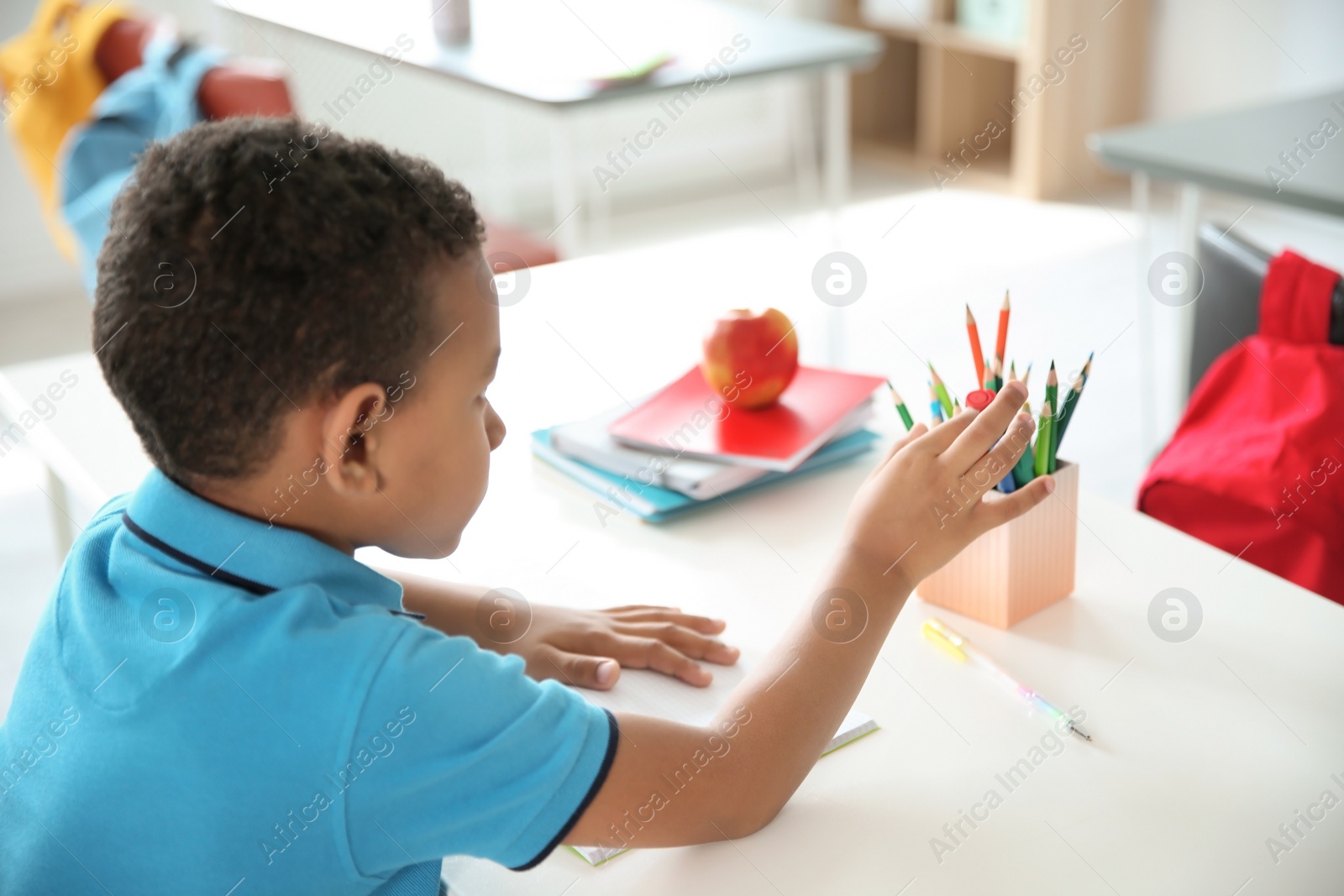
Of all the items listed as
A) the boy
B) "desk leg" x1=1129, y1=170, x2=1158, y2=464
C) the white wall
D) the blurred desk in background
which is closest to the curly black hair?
the boy

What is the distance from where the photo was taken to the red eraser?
3.00ft

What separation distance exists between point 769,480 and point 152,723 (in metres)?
0.63

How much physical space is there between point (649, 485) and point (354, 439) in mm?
462

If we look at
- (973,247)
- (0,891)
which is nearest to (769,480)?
(0,891)

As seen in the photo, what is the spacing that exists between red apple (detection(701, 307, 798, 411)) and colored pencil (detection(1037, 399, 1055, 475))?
0.30m

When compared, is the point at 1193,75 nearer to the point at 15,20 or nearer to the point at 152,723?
the point at 15,20

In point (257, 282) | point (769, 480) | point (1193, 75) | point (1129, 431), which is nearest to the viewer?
point (257, 282)

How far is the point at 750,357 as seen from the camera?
47.8 inches

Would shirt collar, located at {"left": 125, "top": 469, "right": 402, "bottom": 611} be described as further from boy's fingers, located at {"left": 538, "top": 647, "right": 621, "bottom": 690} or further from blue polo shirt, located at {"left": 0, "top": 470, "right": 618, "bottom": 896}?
boy's fingers, located at {"left": 538, "top": 647, "right": 621, "bottom": 690}

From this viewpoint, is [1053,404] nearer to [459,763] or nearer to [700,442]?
[700,442]

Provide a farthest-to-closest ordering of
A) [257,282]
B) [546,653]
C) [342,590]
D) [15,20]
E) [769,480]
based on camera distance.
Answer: [15,20]
[769,480]
[546,653]
[342,590]
[257,282]

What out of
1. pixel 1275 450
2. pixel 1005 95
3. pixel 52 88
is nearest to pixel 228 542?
pixel 1275 450

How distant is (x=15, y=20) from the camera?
3785mm

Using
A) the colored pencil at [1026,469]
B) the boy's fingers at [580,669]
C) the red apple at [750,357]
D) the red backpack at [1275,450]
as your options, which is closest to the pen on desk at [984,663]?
the colored pencil at [1026,469]
